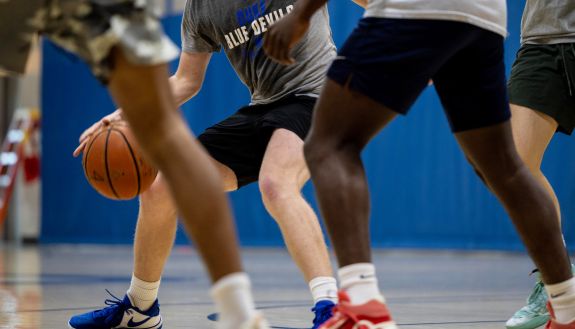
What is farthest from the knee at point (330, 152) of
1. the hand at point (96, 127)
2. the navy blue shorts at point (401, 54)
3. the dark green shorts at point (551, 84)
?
the dark green shorts at point (551, 84)

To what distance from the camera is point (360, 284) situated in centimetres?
248

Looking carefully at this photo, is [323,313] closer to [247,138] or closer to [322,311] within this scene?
[322,311]

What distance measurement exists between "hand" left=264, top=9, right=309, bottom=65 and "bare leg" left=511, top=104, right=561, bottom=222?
1520 mm

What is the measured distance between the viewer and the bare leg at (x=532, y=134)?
151 inches

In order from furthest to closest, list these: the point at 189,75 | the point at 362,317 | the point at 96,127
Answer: the point at 189,75 < the point at 96,127 < the point at 362,317

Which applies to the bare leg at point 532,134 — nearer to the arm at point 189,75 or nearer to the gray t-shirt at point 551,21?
the gray t-shirt at point 551,21

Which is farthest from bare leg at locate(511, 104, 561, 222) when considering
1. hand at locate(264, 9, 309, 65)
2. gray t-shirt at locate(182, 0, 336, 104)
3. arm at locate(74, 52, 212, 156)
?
hand at locate(264, 9, 309, 65)

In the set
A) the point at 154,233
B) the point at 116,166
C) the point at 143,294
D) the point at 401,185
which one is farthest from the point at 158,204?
the point at 401,185

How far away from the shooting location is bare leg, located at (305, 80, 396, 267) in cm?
253

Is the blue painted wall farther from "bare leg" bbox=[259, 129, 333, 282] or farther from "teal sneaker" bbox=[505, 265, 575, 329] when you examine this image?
"bare leg" bbox=[259, 129, 333, 282]

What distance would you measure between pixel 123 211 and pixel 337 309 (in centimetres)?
1051

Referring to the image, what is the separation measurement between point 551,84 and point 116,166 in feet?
5.75

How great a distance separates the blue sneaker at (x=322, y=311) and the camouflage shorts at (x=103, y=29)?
1286mm

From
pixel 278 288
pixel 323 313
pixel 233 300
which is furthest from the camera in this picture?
pixel 278 288
